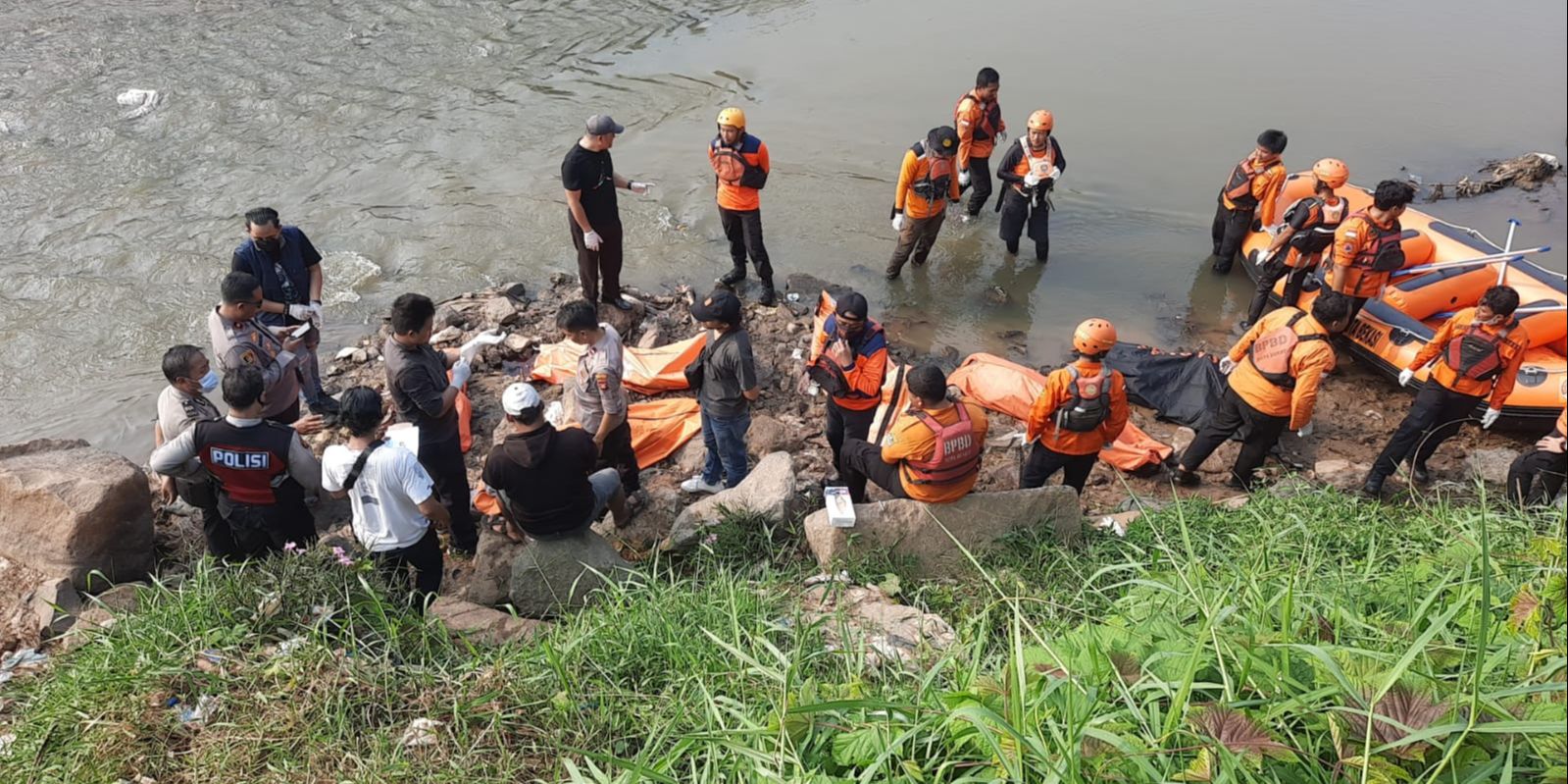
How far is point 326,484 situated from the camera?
4.26 m

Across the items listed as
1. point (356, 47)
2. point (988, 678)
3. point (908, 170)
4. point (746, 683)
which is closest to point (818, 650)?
point (746, 683)

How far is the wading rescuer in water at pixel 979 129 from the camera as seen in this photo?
28.6 ft

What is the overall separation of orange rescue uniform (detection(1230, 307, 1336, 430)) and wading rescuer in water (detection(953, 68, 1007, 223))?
3227 millimetres

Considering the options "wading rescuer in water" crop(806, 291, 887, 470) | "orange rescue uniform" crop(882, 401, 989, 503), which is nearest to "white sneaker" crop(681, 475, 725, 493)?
"wading rescuer in water" crop(806, 291, 887, 470)

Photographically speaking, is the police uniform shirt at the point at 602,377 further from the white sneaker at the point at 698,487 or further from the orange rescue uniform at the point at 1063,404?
the orange rescue uniform at the point at 1063,404

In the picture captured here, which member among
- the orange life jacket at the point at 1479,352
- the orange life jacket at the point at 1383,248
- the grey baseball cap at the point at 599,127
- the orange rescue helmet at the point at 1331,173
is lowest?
the orange life jacket at the point at 1479,352

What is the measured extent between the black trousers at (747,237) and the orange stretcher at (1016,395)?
191 centimetres

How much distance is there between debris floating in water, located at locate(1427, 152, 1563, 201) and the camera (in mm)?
10875

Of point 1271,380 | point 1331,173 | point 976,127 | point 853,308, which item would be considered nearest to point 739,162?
point 853,308

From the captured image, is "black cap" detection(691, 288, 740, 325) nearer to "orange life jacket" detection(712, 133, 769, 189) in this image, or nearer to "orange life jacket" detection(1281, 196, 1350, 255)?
"orange life jacket" detection(712, 133, 769, 189)

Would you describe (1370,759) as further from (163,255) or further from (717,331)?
(163,255)

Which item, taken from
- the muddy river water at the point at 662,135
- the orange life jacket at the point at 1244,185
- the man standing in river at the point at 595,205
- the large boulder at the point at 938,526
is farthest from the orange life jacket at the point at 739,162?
the orange life jacket at the point at 1244,185

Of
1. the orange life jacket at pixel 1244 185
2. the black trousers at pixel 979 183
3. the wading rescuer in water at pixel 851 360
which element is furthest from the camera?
the black trousers at pixel 979 183

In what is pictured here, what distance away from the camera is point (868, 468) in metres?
5.15
